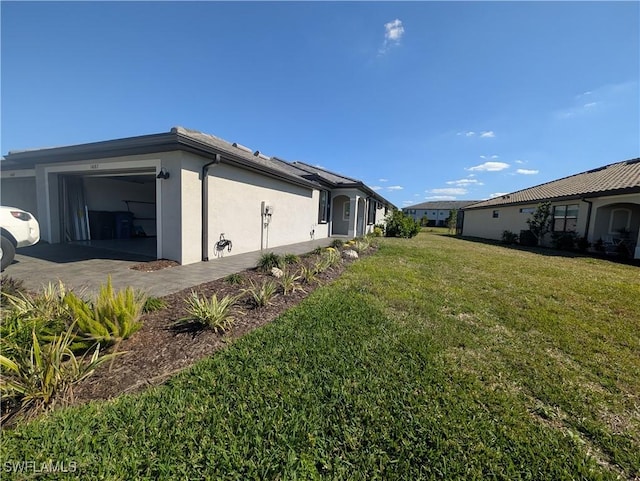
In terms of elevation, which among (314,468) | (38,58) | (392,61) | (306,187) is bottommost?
(314,468)

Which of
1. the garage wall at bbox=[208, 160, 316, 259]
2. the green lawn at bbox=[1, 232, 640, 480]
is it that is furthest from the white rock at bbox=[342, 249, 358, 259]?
the green lawn at bbox=[1, 232, 640, 480]

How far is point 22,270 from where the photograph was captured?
588cm

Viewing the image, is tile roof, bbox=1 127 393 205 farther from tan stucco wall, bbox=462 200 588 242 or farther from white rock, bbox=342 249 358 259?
tan stucco wall, bbox=462 200 588 242

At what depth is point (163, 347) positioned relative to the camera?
9.87 feet

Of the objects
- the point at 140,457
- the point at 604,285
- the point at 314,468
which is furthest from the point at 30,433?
the point at 604,285

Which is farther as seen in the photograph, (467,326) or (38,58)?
(38,58)

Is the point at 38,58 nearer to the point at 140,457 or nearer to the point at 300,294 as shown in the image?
the point at 300,294

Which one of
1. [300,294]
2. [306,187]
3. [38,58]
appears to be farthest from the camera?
[306,187]

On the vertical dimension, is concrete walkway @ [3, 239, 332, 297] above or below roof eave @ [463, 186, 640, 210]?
below

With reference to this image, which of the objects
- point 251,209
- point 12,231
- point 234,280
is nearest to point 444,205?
point 251,209

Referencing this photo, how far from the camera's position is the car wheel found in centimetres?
550

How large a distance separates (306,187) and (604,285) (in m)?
11.7

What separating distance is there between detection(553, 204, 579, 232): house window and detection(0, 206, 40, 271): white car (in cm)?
2370

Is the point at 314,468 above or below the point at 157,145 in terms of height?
below
